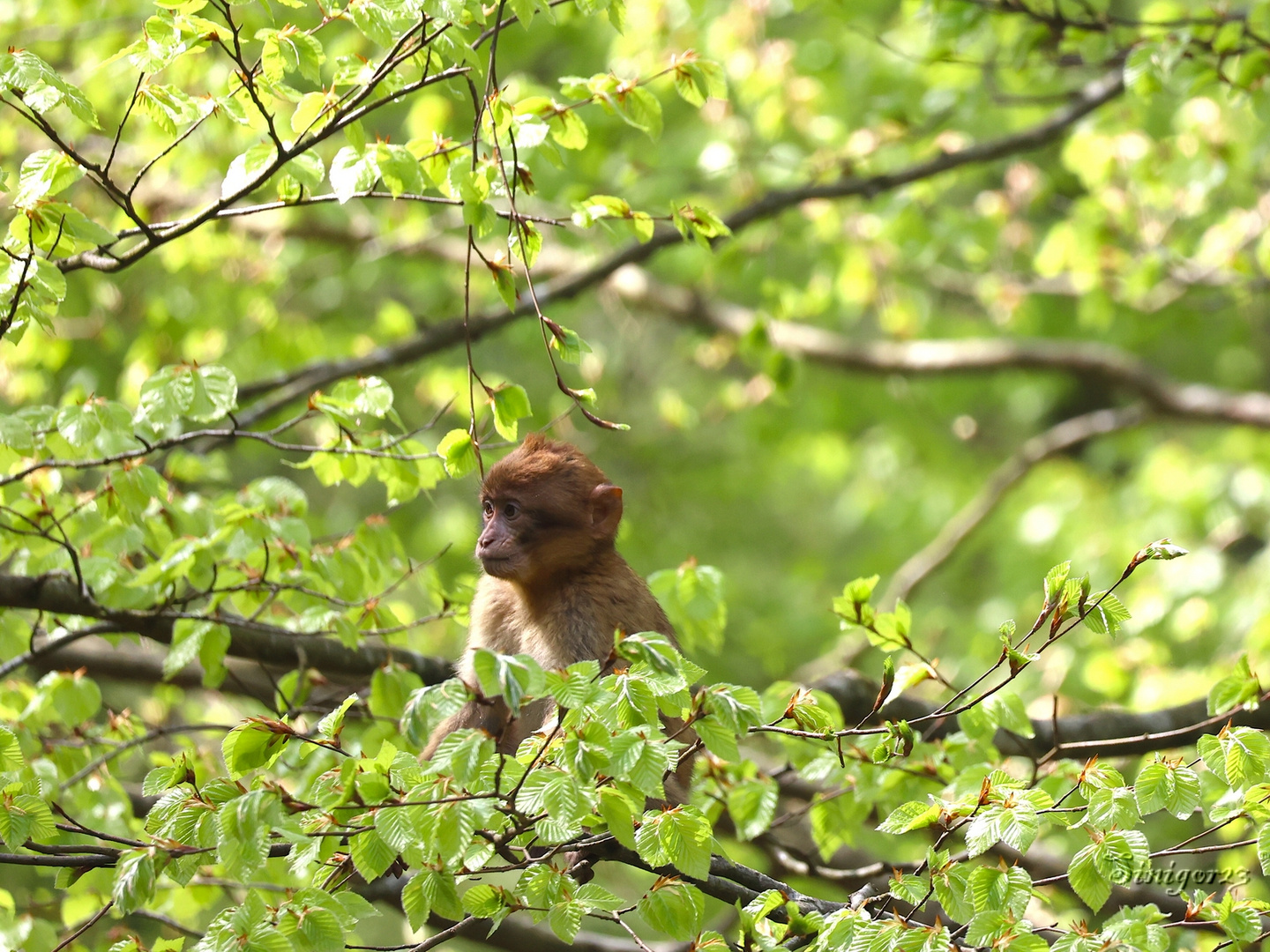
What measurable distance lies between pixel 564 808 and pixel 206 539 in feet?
6.88

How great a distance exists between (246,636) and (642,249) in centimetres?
243

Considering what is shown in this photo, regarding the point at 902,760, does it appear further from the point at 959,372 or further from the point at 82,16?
the point at 82,16

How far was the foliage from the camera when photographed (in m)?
2.61

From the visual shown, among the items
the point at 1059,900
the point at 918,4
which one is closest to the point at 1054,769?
the point at 1059,900

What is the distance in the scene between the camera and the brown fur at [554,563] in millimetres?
4316

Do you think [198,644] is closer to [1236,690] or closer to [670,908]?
[670,908]

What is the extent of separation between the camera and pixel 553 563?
14.6 ft

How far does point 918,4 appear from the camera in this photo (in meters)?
5.77

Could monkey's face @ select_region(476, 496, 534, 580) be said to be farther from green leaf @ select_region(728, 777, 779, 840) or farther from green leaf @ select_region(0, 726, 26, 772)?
green leaf @ select_region(0, 726, 26, 772)

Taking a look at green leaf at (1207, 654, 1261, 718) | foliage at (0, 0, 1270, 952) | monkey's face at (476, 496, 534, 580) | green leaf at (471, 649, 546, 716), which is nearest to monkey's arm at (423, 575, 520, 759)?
foliage at (0, 0, 1270, 952)

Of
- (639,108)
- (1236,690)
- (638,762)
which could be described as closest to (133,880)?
(638,762)

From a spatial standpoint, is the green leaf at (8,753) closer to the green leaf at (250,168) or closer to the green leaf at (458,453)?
the green leaf at (458,453)

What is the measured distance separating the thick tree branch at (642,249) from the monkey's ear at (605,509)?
4.81 feet

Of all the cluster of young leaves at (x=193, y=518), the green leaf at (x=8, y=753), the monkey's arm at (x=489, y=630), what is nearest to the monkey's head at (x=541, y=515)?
the monkey's arm at (x=489, y=630)
